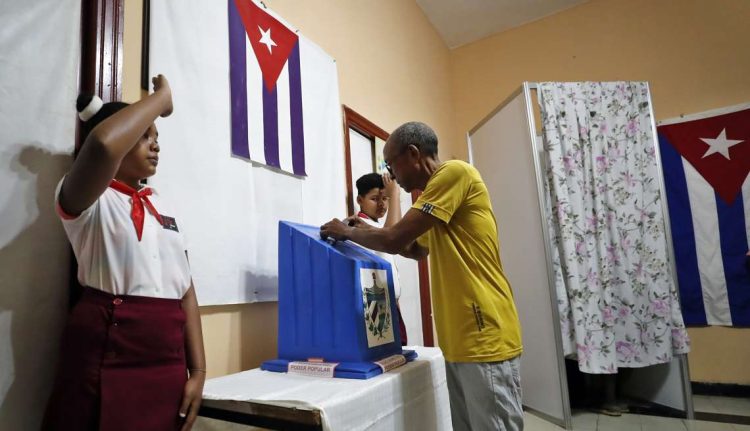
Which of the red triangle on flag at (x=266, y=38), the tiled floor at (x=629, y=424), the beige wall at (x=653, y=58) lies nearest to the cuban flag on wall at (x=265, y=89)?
the red triangle on flag at (x=266, y=38)

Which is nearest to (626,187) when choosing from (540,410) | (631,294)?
(631,294)

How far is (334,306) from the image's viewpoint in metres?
1.14

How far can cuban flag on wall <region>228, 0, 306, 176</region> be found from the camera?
149cm

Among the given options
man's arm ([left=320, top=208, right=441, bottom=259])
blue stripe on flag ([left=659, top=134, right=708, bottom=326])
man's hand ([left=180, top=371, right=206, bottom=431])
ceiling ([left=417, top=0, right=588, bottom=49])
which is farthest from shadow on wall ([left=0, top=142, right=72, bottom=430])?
blue stripe on flag ([left=659, top=134, right=708, bottom=326])

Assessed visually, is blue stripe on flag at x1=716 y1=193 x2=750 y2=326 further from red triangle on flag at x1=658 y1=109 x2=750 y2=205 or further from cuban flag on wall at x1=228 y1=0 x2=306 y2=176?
cuban flag on wall at x1=228 y1=0 x2=306 y2=176

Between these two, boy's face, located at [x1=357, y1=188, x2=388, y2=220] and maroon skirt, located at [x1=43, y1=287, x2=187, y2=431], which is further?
boy's face, located at [x1=357, y1=188, x2=388, y2=220]

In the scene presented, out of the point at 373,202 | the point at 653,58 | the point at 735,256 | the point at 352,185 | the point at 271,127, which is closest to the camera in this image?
the point at 271,127

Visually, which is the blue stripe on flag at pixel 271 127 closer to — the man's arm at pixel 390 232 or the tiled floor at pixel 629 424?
the man's arm at pixel 390 232

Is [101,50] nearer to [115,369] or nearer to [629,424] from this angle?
[115,369]

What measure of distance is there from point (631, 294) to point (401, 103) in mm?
1864

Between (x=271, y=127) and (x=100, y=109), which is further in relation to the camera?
(x=271, y=127)

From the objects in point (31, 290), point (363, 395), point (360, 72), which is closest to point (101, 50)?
point (31, 290)

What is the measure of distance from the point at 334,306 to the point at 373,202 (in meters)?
0.88

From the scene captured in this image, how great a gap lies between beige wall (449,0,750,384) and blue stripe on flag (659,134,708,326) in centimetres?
16
